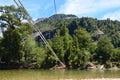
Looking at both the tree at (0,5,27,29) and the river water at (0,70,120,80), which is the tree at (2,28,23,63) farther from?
the river water at (0,70,120,80)

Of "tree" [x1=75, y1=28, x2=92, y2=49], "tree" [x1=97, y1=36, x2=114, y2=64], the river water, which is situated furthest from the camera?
"tree" [x1=97, y1=36, x2=114, y2=64]

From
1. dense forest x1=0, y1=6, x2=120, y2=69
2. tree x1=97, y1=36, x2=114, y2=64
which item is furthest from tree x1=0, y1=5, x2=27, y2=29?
tree x1=97, y1=36, x2=114, y2=64

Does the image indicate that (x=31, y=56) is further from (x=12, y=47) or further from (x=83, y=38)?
(x=83, y=38)

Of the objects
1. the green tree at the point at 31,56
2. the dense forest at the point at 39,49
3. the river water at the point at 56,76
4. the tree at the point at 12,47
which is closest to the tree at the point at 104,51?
the dense forest at the point at 39,49

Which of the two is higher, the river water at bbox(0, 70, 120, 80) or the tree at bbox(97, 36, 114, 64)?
the tree at bbox(97, 36, 114, 64)

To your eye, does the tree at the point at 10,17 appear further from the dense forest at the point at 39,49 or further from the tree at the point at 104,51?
the tree at the point at 104,51

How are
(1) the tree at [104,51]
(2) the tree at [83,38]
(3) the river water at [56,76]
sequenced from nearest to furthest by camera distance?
1. (3) the river water at [56,76]
2. (2) the tree at [83,38]
3. (1) the tree at [104,51]

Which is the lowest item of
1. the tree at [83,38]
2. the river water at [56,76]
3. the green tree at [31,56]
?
the river water at [56,76]

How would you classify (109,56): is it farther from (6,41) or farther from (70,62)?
(6,41)

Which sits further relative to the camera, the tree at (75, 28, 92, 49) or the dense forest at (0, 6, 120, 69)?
the tree at (75, 28, 92, 49)

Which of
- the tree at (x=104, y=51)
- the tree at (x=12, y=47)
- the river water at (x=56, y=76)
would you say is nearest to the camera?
the river water at (x=56, y=76)

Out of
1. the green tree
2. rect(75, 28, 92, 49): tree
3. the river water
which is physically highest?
rect(75, 28, 92, 49): tree

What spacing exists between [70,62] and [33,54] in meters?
9.29

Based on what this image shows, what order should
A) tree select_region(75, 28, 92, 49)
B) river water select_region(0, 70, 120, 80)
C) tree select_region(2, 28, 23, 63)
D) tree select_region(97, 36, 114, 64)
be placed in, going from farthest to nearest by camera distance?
tree select_region(97, 36, 114, 64) < tree select_region(75, 28, 92, 49) < tree select_region(2, 28, 23, 63) < river water select_region(0, 70, 120, 80)
